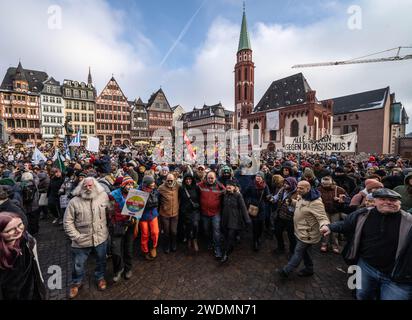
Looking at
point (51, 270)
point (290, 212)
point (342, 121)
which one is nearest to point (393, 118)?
point (342, 121)

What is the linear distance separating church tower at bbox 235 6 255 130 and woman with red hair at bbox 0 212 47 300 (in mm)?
45646

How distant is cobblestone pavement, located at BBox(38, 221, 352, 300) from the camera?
314 centimetres

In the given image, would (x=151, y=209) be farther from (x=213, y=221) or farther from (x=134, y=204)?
(x=213, y=221)

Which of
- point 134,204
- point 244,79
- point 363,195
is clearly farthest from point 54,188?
point 244,79

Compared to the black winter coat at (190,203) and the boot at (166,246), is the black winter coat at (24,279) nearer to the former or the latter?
the boot at (166,246)

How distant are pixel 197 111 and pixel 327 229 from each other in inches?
2541

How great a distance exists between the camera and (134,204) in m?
3.36

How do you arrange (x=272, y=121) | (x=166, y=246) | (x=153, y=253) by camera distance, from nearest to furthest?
(x=153, y=253), (x=166, y=246), (x=272, y=121)

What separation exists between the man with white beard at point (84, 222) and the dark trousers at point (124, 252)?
0.20 metres

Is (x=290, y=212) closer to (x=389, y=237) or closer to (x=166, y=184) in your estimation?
(x=389, y=237)

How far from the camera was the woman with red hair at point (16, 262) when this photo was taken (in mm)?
1870

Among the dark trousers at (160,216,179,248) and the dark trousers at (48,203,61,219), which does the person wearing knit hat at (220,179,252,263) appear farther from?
the dark trousers at (48,203,61,219)

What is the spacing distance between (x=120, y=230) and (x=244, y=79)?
48752 millimetres

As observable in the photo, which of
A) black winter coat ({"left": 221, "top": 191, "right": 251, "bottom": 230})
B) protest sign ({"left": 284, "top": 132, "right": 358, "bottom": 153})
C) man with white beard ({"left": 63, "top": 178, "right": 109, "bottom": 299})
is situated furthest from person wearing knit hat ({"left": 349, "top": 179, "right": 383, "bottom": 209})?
protest sign ({"left": 284, "top": 132, "right": 358, "bottom": 153})
